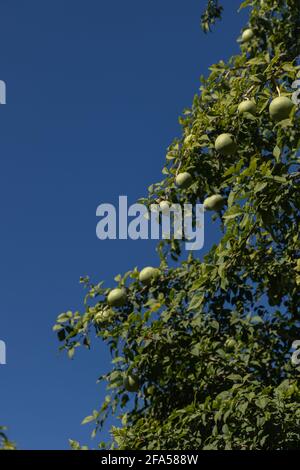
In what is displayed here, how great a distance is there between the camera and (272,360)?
21.1ft

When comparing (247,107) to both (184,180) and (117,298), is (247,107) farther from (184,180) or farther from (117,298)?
(117,298)

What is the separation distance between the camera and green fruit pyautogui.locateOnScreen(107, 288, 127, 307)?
6.26 meters

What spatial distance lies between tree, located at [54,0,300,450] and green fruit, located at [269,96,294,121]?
2 centimetres

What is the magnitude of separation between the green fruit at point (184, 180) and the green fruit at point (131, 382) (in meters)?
1.92

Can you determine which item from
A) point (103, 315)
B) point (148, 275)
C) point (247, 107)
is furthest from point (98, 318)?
point (247, 107)

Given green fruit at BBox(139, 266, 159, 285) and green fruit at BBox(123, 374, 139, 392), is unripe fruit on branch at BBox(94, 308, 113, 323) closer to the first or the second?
green fruit at BBox(139, 266, 159, 285)

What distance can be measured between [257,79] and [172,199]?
1673mm

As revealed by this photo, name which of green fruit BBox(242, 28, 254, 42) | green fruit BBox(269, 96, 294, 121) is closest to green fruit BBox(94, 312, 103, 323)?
green fruit BBox(269, 96, 294, 121)

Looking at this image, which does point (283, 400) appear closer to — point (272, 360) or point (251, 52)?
point (272, 360)
